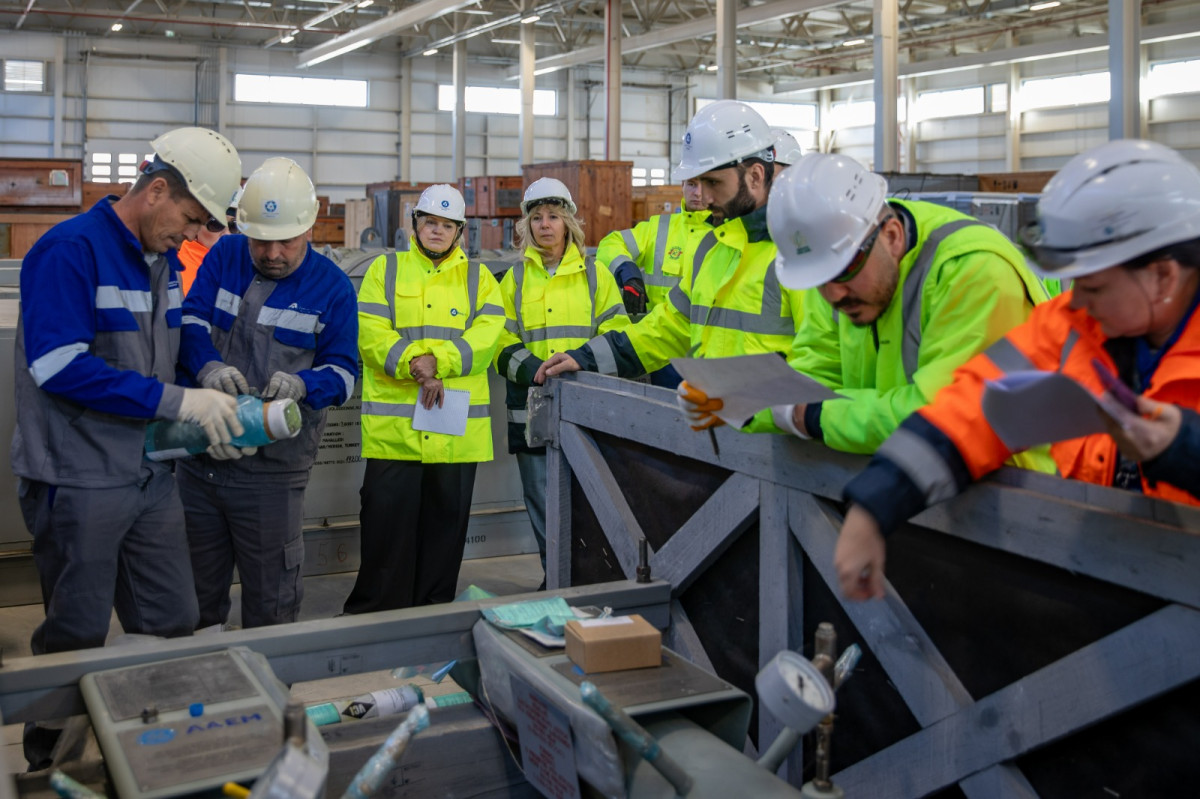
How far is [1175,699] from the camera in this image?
1.64 metres

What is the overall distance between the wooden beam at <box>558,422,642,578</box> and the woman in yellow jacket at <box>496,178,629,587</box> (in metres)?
1.59

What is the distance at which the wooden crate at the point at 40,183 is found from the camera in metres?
8.92

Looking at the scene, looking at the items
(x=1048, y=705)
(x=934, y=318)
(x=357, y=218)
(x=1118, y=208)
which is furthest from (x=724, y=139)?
(x=357, y=218)

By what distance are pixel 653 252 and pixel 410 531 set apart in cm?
217

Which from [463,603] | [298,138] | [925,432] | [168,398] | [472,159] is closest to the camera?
[925,432]

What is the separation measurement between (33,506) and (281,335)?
1052 millimetres

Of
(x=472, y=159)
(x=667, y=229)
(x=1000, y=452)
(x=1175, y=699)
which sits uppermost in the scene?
(x=472, y=159)

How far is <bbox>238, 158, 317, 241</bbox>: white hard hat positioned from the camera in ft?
12.1

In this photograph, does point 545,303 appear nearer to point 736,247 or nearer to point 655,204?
point 736,247

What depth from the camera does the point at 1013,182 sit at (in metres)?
14.0

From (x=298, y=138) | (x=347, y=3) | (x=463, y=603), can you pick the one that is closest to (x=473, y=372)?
(x=463, y=603)

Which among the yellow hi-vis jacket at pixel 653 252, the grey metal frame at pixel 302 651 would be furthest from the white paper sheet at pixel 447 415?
the grey metal frame at pixel 302 651

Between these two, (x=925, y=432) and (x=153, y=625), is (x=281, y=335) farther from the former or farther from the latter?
(x=925, y=432)

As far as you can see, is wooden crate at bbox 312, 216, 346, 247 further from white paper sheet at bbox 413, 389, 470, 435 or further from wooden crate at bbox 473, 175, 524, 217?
white paper sheet at bbox 413, 389, 470, 435
